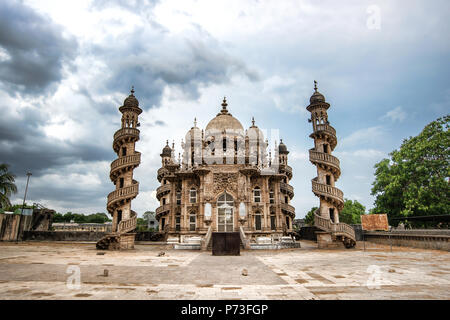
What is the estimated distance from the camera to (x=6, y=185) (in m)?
31.1

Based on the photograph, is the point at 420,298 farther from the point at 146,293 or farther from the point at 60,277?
the point at 60,277

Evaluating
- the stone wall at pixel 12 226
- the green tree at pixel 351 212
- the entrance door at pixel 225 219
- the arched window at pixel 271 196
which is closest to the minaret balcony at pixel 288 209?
the arched window at pixel 271 196

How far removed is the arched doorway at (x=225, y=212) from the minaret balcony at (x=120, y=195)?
8.93 meters

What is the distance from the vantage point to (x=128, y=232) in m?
24.2

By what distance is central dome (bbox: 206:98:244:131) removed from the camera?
117 ft

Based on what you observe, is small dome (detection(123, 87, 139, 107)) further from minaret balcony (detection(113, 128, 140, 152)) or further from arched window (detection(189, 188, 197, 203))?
arched window (detection(189, 188, 197, 203))

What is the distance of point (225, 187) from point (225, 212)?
2709 mm

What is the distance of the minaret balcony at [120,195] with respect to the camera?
2389 centimetres

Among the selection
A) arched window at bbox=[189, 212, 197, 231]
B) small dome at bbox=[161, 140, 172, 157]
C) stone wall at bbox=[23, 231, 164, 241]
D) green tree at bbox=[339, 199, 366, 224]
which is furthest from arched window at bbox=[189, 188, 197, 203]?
green tree at bbox=[339, 199, 366, 224]

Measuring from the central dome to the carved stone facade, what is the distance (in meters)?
0.14

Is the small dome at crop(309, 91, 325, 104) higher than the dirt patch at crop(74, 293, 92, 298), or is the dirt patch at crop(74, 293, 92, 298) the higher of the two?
the small dome at crop(309, 91, 325, 104)

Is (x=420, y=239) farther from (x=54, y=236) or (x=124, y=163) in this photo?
(x=54, y=236)

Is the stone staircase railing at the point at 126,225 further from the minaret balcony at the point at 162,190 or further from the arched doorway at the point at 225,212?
the minaret balcony at the point at 162,190
